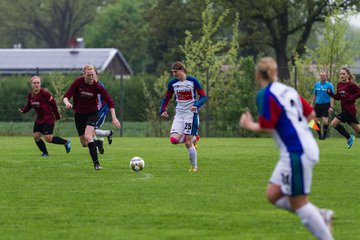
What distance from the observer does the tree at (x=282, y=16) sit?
52969 mm

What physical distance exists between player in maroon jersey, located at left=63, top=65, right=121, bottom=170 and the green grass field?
58 centimetres

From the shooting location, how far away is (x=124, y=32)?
7675cm

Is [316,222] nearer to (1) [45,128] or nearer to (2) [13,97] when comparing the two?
(1) [45,128]

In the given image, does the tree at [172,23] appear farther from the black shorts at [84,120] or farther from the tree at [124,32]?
the black shorts at [84,120]

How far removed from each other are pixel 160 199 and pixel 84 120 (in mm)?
5127

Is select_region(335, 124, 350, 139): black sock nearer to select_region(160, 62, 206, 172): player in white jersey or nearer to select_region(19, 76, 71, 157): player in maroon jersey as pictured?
select_region(19, 76, 71, 157): player in maroon jersey

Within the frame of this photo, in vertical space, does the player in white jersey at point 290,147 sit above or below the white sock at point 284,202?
above

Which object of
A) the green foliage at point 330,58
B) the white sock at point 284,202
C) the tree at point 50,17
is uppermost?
the tree at point 50,17

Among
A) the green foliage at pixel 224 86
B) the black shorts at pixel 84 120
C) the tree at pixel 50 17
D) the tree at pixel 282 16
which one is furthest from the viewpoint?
the tree at pixel 50 17

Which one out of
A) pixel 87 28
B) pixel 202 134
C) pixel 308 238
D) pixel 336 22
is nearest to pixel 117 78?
pixel 202 134

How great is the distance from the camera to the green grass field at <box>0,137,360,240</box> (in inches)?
344

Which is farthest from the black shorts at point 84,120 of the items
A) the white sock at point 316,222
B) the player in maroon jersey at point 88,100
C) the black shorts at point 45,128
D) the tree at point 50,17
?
the tree at point 50,17

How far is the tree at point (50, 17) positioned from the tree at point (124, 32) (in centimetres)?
185

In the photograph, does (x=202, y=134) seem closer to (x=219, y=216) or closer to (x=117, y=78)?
(x=117, y=78)
